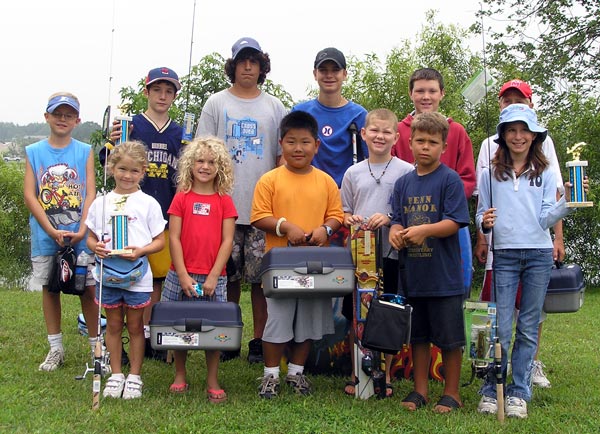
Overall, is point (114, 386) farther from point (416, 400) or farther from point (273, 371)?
point (416, 400)

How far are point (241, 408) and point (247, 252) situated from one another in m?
1.51

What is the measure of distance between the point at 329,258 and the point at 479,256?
1.23 meters

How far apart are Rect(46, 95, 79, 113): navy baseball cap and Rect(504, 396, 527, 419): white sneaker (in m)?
3.93

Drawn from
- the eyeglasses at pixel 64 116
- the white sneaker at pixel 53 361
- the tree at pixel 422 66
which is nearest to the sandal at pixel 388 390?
the white sneaker at pixel 53 361

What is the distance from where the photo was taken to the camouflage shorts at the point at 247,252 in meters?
5.83

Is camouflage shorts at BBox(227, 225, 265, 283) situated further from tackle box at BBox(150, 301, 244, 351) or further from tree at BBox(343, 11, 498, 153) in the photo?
tree at BBox(343, 11, 498, 153)

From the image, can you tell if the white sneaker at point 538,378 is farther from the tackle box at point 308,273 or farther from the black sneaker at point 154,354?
the black sneaker at point 154,354

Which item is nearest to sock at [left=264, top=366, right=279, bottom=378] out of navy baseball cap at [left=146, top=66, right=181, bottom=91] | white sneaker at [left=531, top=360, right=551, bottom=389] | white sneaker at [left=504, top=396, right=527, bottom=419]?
white sneaker at [left=504, top=396, right=527, bottom=419]

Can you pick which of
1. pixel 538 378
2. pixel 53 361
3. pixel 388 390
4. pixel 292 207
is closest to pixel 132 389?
pixel 53 361

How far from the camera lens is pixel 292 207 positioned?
524cm

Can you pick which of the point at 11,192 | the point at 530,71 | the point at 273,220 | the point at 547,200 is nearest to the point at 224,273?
the point at 273,220

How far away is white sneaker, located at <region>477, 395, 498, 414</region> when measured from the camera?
473cm

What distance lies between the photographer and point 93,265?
559cm

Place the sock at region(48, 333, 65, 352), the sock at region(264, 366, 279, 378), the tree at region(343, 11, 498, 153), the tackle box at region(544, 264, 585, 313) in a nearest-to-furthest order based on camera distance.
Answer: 1. the sock at region(264, 366, 279, 378)
2. the tackle box at region(544, 264, 585, 313)
3. the sock at region(48, 333, 65, 352)
4. the tree at region(343, 11, 498, 153)
